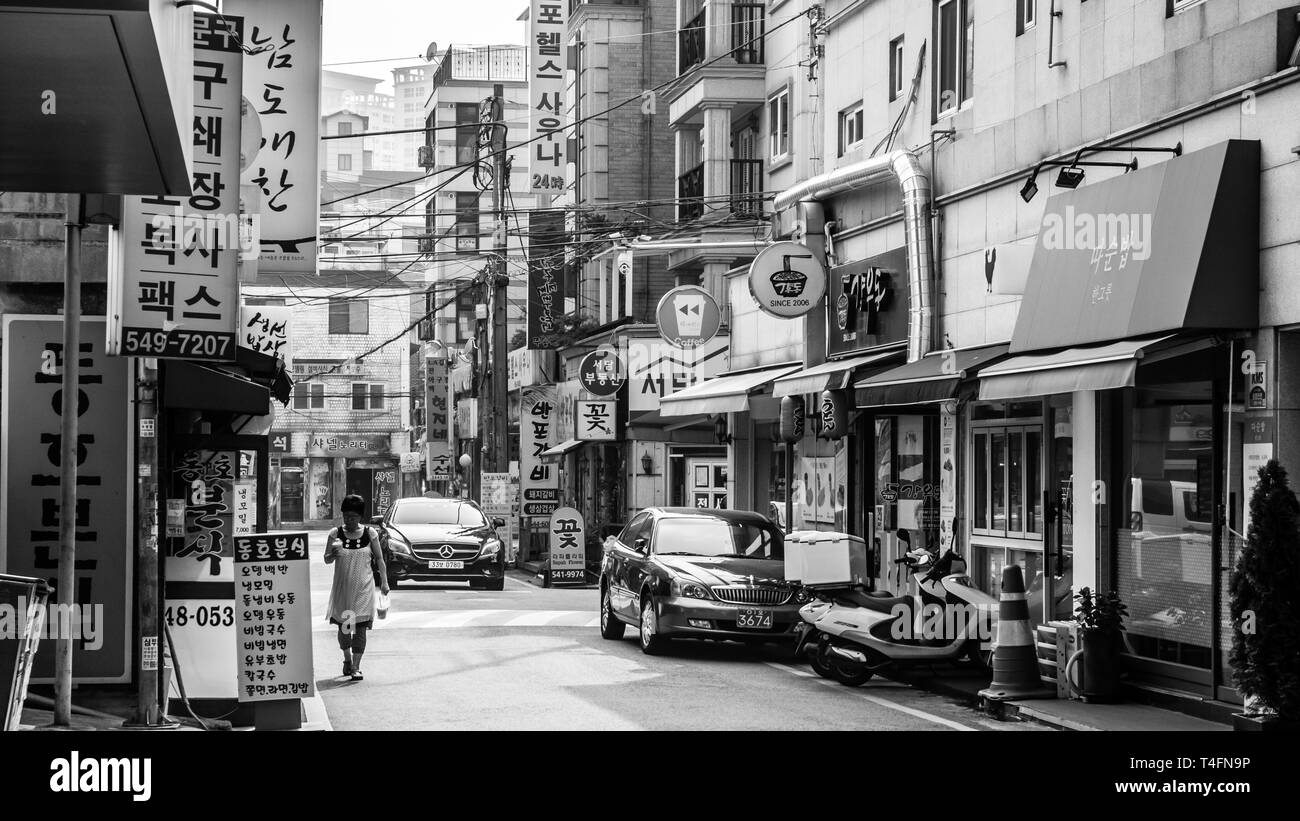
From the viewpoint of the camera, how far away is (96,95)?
7.46 m

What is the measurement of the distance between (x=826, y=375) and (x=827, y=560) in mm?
5945

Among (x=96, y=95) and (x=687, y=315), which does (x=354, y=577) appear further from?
(x=687, y=315)

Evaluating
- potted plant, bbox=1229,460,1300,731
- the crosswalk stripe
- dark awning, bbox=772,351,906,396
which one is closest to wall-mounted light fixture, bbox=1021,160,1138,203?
dark awning, bbox=772,351,906,396

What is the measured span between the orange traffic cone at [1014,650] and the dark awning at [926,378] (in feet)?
12.0

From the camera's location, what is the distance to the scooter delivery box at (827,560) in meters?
16.5

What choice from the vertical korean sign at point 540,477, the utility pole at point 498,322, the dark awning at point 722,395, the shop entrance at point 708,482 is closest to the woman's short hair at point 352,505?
the dark awning at point 722,395

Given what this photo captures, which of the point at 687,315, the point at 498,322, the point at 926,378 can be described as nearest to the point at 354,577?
Answer: the point at 926,378

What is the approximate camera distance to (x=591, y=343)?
45.3 metres

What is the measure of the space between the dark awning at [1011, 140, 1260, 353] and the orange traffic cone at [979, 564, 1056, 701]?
2433 mm

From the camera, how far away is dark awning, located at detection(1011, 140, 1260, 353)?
13.2 meters

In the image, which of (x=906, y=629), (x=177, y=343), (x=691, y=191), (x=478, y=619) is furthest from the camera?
(x=691, y=191)

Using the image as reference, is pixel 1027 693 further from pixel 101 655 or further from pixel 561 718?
pixel 101 655

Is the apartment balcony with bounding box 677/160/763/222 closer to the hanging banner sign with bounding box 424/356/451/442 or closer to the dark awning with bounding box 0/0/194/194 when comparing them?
the dark awning with bounding box 0/0/194/194

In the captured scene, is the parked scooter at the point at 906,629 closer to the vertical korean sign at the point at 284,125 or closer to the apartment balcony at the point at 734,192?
the vertical korean sign at the point at 284,125
